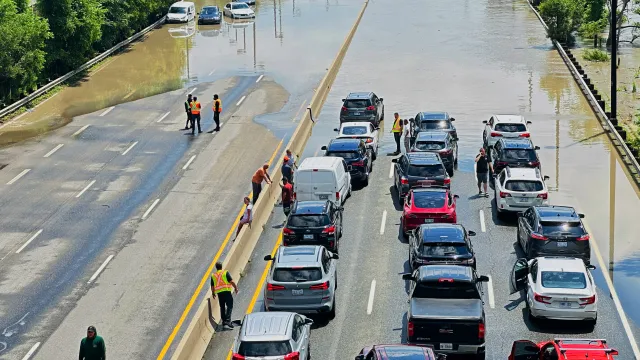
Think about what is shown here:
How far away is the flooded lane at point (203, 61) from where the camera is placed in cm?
5328

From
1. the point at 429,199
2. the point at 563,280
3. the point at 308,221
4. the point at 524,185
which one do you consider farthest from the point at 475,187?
the point at 563,280

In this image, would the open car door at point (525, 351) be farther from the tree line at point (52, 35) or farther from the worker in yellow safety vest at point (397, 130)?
the tree line at point (52, 35)

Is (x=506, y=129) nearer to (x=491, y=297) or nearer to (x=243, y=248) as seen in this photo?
(x=243, y=248)

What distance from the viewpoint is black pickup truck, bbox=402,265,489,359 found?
23.1m

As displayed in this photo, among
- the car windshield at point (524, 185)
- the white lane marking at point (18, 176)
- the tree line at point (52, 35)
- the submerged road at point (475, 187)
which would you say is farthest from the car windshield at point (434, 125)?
the tree line at point (52, 35)

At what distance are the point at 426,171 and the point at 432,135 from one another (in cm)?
442

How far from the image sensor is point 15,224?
35500 millimetres

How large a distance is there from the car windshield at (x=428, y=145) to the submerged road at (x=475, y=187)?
130cm

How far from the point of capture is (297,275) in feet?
85.2

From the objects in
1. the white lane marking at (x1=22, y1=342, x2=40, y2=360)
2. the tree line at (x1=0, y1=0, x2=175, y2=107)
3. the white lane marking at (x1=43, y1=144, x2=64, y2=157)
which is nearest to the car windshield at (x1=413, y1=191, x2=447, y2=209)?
the white lane marking at (x1=22, y1=342, x2=40, y2=360)

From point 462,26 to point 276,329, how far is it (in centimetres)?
6253

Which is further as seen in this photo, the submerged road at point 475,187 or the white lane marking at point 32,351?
the submerged road at point 475,187

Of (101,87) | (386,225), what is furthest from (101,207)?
(101,87)

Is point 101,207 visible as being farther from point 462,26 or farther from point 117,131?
point 462,26
